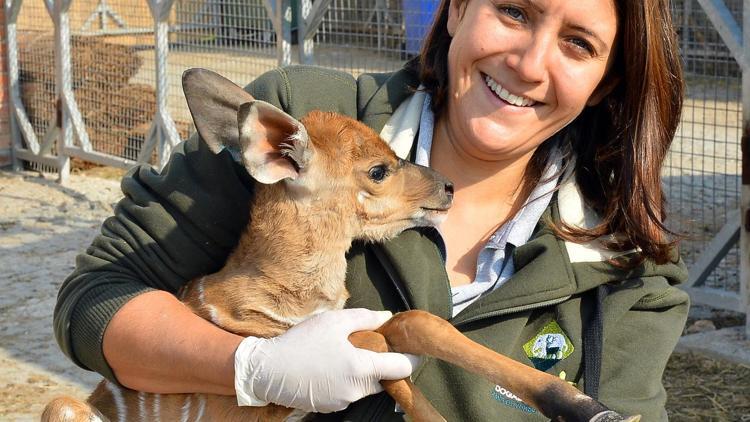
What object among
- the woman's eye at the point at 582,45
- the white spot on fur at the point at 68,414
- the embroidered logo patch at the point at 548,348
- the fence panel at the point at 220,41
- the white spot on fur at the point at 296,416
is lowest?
the fence panel at the point at 220,41

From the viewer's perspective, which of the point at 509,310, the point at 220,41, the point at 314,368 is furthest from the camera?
the point at 220,41

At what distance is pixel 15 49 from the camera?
10273mm

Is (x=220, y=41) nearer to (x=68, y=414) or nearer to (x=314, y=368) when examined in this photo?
(x=68, y=414)

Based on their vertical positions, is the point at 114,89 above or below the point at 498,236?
below

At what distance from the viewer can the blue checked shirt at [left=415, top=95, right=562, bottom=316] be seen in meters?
2.90

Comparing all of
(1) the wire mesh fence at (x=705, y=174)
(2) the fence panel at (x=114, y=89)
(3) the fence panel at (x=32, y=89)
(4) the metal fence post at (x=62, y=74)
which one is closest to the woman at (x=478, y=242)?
(1) the wire mesh fence at (x=705, y=174)

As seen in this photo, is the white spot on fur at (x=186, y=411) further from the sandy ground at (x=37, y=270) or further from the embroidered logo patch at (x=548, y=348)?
the sandy ground at (x=37, y=270)

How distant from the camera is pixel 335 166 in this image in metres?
3.07

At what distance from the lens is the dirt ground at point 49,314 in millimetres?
5457

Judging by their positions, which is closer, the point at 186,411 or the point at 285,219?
the point at 186,411

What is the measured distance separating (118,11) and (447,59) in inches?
342

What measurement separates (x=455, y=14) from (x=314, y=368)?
1106 mm

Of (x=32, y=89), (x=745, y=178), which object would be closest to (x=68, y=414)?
(x=745, y=178)

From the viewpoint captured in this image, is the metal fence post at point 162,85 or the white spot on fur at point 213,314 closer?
the white spot on fur at point 213,314
